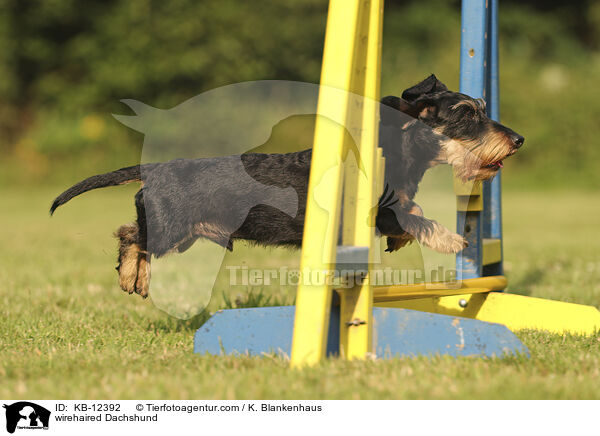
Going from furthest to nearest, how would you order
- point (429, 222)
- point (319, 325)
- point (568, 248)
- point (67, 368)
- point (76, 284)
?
point (568, 248) < point (76, 284) < point (429, 222) < point (67, 368) < point (319, 325)

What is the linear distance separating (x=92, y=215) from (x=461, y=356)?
29.8 feet

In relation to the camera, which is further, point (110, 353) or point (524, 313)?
point (524, 313)

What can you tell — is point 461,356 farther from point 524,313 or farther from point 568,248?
point 568,248

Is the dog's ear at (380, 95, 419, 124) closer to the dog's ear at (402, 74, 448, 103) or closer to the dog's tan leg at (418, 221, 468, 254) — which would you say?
the dog's ear at (402, 74, 448, 103)

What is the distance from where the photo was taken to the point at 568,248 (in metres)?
6.82

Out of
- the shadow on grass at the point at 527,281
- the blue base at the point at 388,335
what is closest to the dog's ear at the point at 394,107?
the blue base at the point at 388,335

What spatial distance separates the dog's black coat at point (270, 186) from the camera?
313cm

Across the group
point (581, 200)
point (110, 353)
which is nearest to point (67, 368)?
point (110, 353)

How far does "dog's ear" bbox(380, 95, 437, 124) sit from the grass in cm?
50

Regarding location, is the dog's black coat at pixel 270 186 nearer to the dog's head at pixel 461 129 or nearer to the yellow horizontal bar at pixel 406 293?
the dog's head at pixel 461 129

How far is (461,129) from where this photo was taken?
131 inches

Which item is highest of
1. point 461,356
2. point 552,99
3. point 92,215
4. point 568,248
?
point 552,99

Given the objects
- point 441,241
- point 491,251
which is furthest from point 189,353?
point 491,251
